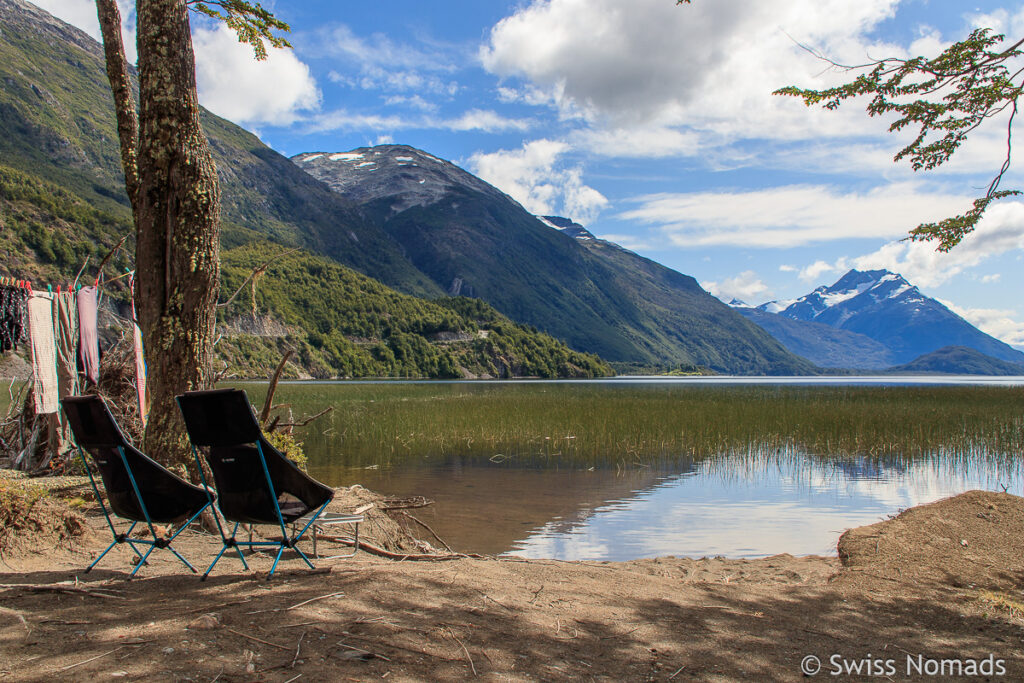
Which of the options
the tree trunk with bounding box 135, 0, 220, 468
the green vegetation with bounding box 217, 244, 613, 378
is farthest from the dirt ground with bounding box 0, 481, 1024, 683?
the green vegetation with bounding box 217, 244, 613, 378

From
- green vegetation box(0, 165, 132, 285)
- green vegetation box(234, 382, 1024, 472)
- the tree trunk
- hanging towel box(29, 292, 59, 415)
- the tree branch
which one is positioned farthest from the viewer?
green vegetation box(0, 165, 132, 285)

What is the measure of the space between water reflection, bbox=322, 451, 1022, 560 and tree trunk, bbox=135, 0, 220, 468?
3.56 metres

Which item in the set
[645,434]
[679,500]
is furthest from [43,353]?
[645,434]

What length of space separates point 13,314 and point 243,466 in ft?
20.9

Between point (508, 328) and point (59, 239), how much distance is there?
3486 inches

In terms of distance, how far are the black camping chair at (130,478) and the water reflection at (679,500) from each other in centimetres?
396

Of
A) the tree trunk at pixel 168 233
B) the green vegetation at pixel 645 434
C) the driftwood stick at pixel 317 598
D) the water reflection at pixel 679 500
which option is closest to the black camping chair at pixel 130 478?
the driftwood stick at pixel 317 598

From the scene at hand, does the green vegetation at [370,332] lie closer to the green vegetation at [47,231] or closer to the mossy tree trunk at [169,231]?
the green vegetation at [47,231]

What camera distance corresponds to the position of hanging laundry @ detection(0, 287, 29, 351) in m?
8.48

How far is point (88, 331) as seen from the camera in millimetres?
9211

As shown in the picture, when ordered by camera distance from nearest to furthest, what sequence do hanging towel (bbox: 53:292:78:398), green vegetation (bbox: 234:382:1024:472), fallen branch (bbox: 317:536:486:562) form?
fallen branch (bbox: 317:536:486:562) → hanging towel (bbox: 53:292:78:398) → green vegetation (bbox: 234:382:1024:472)

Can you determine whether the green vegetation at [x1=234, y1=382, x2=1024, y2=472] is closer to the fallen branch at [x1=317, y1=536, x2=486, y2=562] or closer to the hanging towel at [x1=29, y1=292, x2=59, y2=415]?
the hanging towel at [x1=29, y1=292, x2=59, y2=415]

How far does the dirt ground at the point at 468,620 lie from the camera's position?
294 cm

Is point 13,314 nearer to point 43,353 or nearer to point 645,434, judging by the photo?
point 43,353
